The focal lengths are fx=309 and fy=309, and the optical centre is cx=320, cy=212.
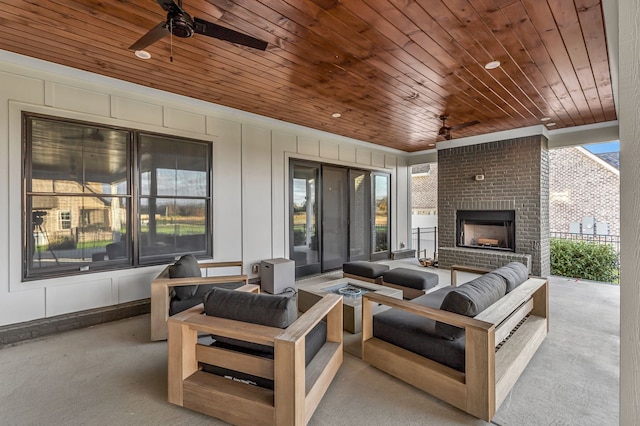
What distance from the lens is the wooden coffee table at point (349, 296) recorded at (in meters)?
3.26

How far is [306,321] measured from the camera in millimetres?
1996

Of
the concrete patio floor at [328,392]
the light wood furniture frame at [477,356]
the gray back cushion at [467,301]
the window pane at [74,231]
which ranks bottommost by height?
the concrete patio floor at [328,392]

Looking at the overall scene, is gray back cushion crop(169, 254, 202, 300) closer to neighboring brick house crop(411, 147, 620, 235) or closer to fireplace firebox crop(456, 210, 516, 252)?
fireplace firebox crop(456, 210, 516, 252)

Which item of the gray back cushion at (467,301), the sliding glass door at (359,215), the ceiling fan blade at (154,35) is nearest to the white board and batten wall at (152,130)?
the sliding glass door at (359,215)

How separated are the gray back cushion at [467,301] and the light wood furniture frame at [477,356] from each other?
0.17 ft

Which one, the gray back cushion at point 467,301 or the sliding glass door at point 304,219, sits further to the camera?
the sliding glass door at point 304,219

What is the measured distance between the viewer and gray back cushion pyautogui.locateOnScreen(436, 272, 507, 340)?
6.88ft

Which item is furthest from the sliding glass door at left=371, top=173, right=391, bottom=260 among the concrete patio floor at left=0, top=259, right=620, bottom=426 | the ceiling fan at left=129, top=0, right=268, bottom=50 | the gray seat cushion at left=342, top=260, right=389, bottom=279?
the ceiling fan at left=129, top=0, right=268, bottom=50

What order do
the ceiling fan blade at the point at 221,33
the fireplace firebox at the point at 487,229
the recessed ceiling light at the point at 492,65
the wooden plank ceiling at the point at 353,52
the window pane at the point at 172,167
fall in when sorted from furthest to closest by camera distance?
1. the fireplace firebox at the point at 487,229
2. the window pane at the point at 172,167
3. the recessed ceiling light at the point at 492,65
4. the wooden plank ceiling at the point at 353,52
5. the ceiling fan blade at the point at 221,33

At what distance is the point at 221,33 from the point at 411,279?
353cm

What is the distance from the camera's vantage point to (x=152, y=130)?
3994 mm

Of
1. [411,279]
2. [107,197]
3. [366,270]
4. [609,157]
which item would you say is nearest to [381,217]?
[366,270]

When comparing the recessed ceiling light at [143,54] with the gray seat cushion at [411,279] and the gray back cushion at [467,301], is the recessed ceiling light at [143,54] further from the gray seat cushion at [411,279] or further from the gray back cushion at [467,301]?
the gray seat cushion at [411,279]

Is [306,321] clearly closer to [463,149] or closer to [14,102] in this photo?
[14,102]
